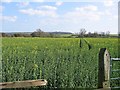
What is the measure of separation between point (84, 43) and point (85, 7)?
0.54m

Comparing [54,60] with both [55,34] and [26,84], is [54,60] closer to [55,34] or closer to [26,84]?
[55,34]

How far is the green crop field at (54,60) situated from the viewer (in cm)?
383

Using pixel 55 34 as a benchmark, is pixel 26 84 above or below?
below

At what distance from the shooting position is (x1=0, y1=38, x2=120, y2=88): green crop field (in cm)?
383

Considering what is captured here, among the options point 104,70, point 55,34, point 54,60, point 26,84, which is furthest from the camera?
point 54,60

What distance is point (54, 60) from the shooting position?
3959 millimetres

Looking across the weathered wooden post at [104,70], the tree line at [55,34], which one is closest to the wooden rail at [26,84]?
the weathered wooden post at [104,70]

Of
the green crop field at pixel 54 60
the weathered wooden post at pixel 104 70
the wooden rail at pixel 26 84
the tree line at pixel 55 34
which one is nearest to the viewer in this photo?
the weathered wooden post at pixel 104 70

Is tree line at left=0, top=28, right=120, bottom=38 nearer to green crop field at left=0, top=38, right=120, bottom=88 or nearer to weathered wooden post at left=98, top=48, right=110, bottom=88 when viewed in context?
green crop field at left=0, top=38, right=120, bottom=88

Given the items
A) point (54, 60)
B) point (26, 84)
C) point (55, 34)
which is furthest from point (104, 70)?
point (54, 60)

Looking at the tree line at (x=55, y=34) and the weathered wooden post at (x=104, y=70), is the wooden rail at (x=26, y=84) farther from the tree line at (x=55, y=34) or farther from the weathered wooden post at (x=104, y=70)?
the tree line at (x=55, y=34)

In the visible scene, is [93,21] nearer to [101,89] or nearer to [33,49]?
[33,49]

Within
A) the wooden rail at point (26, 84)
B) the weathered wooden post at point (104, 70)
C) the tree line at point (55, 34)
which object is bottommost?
the wooden rail at point (26, 84)

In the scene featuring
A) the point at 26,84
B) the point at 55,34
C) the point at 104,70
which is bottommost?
the point at 26,84
